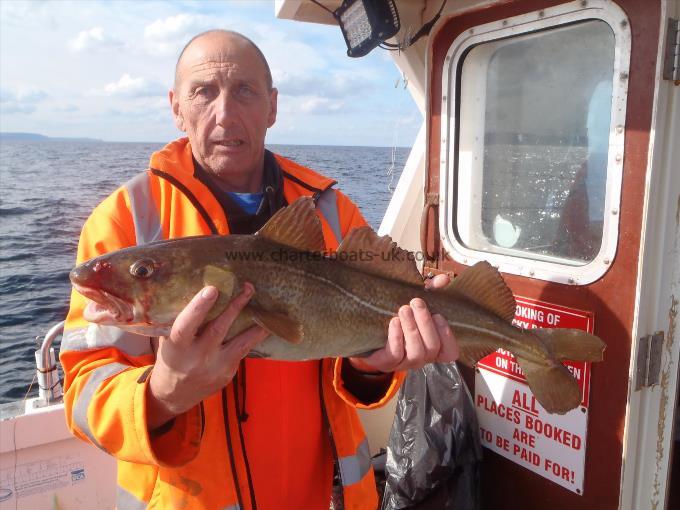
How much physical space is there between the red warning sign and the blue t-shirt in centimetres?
153

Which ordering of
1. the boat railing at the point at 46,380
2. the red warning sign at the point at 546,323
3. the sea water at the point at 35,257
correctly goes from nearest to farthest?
the red warning sign at the point at 546,323 < the boat railing at the point at 46,380 < the sea water at the point at 35,257

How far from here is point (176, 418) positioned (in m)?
2.17

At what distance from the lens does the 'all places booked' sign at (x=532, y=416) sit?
308cm

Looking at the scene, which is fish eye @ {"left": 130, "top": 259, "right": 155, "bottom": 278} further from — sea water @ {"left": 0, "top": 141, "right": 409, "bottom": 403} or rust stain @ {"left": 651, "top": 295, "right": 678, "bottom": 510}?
sea water @ {"left": 0, "top": 141, "right": 409, "bottom": 403}

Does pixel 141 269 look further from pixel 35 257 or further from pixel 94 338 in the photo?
pixel 35 257

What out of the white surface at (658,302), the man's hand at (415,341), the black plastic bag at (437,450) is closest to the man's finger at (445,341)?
the man's hand at (415,341)

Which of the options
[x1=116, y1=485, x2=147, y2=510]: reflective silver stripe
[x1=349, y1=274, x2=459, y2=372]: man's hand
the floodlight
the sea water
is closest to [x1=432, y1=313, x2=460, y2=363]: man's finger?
[x1=349, y1=274, x2=459, y2=372]: man's hand

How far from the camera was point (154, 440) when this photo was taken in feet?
6.70

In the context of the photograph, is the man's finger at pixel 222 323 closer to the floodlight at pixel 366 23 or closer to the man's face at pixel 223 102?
the man's face at pixel 223 102

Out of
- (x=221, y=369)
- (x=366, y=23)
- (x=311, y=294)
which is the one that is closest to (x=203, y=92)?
(x=311, y=294)

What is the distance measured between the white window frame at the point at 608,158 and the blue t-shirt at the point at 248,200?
5.63ft

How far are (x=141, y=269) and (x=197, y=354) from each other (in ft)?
1.22

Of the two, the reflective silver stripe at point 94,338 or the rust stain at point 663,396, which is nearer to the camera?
the reflective silver stripe at point 94,338

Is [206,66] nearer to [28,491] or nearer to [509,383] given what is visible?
[509,383]
